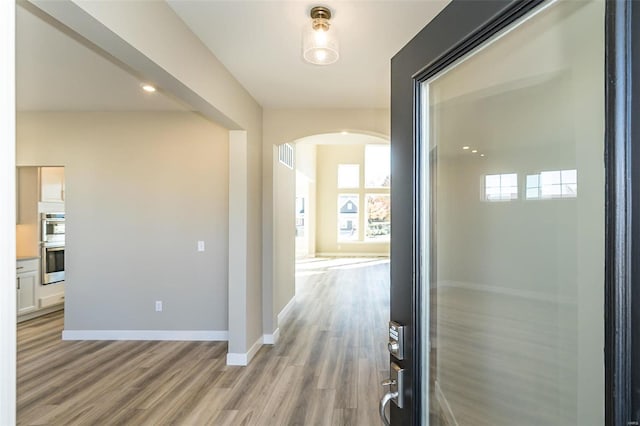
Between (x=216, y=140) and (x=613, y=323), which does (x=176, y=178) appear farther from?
(x=613, y=323)

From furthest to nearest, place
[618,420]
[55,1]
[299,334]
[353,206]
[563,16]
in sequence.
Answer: [353,206]
[299,334]
[55,1]
[563,16]
[618,420]

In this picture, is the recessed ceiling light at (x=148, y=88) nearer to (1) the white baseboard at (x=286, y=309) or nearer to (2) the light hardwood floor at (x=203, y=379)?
(2) the light hardwood floor at (x=203, y=379)

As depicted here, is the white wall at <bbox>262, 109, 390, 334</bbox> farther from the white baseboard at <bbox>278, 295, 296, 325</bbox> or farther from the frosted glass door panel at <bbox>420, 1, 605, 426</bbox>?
the frosted glass door panel at <bbox>420, 1, 605, 426</bbox>

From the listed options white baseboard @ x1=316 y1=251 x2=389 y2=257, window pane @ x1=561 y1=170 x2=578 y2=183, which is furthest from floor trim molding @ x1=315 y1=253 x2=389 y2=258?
window pane @ x1=561 y1=170 x2=578 y2=183

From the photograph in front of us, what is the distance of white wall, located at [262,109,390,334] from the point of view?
13.8 ft

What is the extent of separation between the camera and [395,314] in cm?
124

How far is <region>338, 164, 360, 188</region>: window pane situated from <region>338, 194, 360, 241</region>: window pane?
1.26 ft

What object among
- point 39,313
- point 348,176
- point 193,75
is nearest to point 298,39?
point 193,75

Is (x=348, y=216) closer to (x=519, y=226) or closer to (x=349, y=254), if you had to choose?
(x=349, y=254)

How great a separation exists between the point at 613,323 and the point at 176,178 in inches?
172

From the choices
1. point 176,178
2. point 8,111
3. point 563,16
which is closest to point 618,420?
point 563,16

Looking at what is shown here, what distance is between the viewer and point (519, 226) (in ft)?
3.56

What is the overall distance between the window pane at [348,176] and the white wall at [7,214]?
1204 centimetres

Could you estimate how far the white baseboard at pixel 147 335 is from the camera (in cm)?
432
